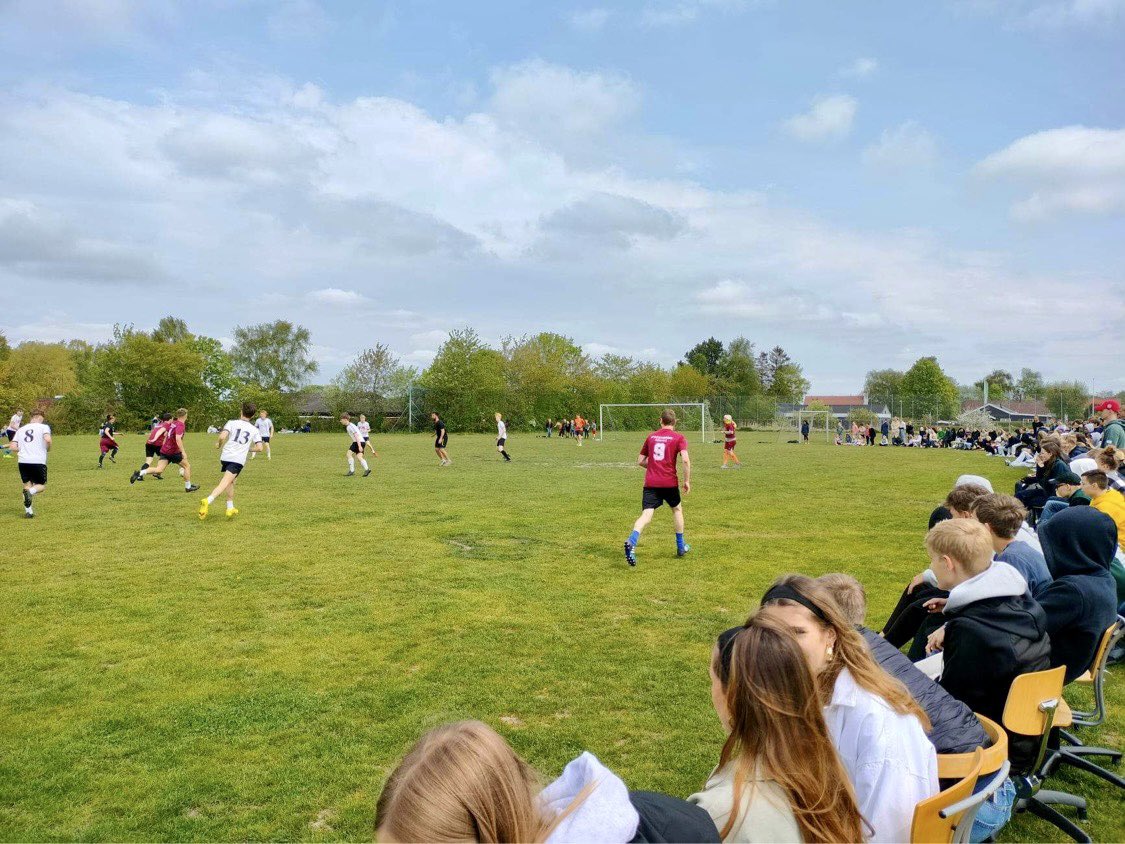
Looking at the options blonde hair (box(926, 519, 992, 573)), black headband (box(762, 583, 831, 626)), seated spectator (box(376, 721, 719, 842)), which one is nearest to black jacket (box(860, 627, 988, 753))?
black headband (box(762, 583, 831, 626))

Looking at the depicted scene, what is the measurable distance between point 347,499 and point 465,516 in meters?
3.78

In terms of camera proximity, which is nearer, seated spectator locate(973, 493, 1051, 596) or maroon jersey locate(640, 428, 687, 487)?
seated spectator locate(973, 493, 1051, 596)

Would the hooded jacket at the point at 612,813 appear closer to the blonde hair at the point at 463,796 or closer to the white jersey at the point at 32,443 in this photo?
the blonde hair at the point at 463,796

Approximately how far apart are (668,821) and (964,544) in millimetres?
2684

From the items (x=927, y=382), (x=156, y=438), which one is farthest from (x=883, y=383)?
(x=156, y=438)

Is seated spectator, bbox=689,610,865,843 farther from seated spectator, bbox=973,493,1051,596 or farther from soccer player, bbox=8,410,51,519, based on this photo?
soccer player, bbox=8,410,51,519

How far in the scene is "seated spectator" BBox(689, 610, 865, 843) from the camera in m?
1.98

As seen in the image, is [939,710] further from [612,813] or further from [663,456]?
[663,456]

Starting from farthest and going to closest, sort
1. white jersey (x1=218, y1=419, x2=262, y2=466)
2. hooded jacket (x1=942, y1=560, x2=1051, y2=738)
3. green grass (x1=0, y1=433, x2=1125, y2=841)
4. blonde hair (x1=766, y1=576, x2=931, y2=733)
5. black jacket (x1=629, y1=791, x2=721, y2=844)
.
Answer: white jersey (x1=218, y1=419, x2=262, y2=466)
green grass (x1=0, y1=433, x2=1125, y2=841)
hooded jacket (x1=942, y1=560, x2=1051, y2=738)
blonde hair (x1=766, y1=576, x2=931, y2=733)
black jacket (x1=629, y1=791, x2=721, y2=844)

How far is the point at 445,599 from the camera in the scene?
770 centimetres

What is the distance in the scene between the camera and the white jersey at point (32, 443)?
13562 millimetres

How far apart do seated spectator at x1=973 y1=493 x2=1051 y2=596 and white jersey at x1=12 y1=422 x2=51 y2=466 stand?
15.1 metres

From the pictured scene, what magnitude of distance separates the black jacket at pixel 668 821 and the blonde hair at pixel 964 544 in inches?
99.6

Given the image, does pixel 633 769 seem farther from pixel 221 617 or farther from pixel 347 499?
pixel 347 499
